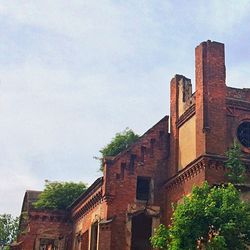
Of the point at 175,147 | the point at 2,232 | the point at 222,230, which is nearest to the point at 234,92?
the point at 175,147

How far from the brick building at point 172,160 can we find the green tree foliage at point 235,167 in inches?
13.3

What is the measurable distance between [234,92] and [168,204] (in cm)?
641

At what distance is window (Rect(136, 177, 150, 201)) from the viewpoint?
1059 inches

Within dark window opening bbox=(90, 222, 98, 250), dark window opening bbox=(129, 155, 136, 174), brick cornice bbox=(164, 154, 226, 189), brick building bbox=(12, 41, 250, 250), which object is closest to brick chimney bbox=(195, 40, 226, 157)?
brick building bbox=(12, 41, 250, 250)

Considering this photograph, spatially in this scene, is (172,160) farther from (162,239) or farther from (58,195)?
(58,195)

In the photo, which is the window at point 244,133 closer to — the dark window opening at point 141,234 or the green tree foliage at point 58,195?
the dark window opening at point 141,234

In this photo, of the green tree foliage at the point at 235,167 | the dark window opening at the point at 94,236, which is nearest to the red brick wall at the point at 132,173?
the dark window opening at the point at 94,236

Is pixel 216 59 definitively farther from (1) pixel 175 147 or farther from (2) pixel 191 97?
(1) pixel 175 147

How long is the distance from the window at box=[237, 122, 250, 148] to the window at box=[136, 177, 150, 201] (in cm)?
538

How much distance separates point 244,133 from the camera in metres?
25.0

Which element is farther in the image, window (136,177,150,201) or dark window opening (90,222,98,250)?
dark window opening (90,222,98,250)

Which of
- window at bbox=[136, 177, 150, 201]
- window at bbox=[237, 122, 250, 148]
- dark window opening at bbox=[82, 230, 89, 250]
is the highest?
window at bbox=[237, 122, 250, 148]

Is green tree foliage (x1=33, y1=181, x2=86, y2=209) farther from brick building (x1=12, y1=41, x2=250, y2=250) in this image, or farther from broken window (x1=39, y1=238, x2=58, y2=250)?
brick building (x1=12, y1=41, x2=250, y2=250)

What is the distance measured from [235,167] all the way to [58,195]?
15.8 meters
